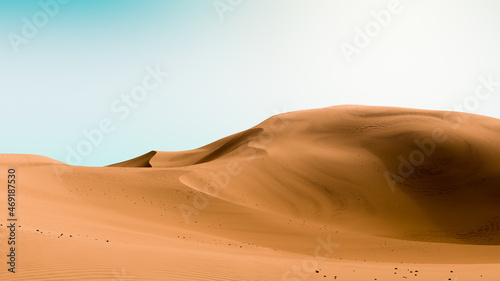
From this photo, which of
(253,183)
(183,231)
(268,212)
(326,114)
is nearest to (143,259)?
(183,231)

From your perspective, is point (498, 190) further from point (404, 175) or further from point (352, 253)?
point (352, 253)

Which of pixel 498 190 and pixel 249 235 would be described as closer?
pixel 249 235

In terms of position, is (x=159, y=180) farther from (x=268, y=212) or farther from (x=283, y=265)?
(x=283, y=265)

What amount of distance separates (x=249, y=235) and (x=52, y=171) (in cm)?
1307

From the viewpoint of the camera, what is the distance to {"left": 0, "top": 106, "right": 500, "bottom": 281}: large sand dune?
9.78m

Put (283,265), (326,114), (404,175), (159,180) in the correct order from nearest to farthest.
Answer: (283,265) → (159,180) → (404,175) → (326,114)

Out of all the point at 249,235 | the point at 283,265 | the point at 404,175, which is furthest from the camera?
the point at 404,175

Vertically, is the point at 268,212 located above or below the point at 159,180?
below

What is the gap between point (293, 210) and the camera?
23.2m

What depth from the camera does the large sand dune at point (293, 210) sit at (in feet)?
32.1

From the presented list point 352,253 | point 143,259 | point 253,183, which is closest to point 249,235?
point 352,253

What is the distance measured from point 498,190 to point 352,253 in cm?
1534

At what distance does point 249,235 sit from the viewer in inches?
714

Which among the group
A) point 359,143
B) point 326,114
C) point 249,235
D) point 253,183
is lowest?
point 249,235
